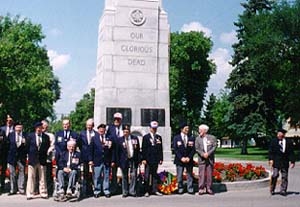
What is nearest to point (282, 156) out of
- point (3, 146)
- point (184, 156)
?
point (184, 156)

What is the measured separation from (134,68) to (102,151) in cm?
520

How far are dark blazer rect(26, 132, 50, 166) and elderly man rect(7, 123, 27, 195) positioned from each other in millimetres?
298

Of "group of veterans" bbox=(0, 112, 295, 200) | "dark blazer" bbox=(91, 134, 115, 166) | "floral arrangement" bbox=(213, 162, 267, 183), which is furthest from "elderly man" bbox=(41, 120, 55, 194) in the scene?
"floral arrangement" bbox=(213, 162, 267, 183)

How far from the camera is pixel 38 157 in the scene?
11703mm

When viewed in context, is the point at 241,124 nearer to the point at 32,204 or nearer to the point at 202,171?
the point at 202,171

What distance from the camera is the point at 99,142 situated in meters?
11.9

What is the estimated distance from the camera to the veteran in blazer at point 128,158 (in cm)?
1198

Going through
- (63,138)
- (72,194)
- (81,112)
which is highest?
(81,112)

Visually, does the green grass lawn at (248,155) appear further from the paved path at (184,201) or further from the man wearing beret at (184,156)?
the paved path at (184,201)

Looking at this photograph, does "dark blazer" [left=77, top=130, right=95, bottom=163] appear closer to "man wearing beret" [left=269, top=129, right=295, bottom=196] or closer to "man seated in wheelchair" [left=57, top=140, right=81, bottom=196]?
"man seated in wheelchair" [left=57, top=140, right=81, bottom=196]

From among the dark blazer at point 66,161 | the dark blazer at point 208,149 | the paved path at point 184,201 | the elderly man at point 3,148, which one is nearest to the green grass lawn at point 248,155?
the dark blazer at point 208,149

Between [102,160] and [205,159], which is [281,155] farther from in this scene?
[102,160]

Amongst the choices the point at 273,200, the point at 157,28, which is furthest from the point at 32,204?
the point at 157,28

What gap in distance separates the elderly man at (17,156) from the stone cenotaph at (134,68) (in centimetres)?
414
